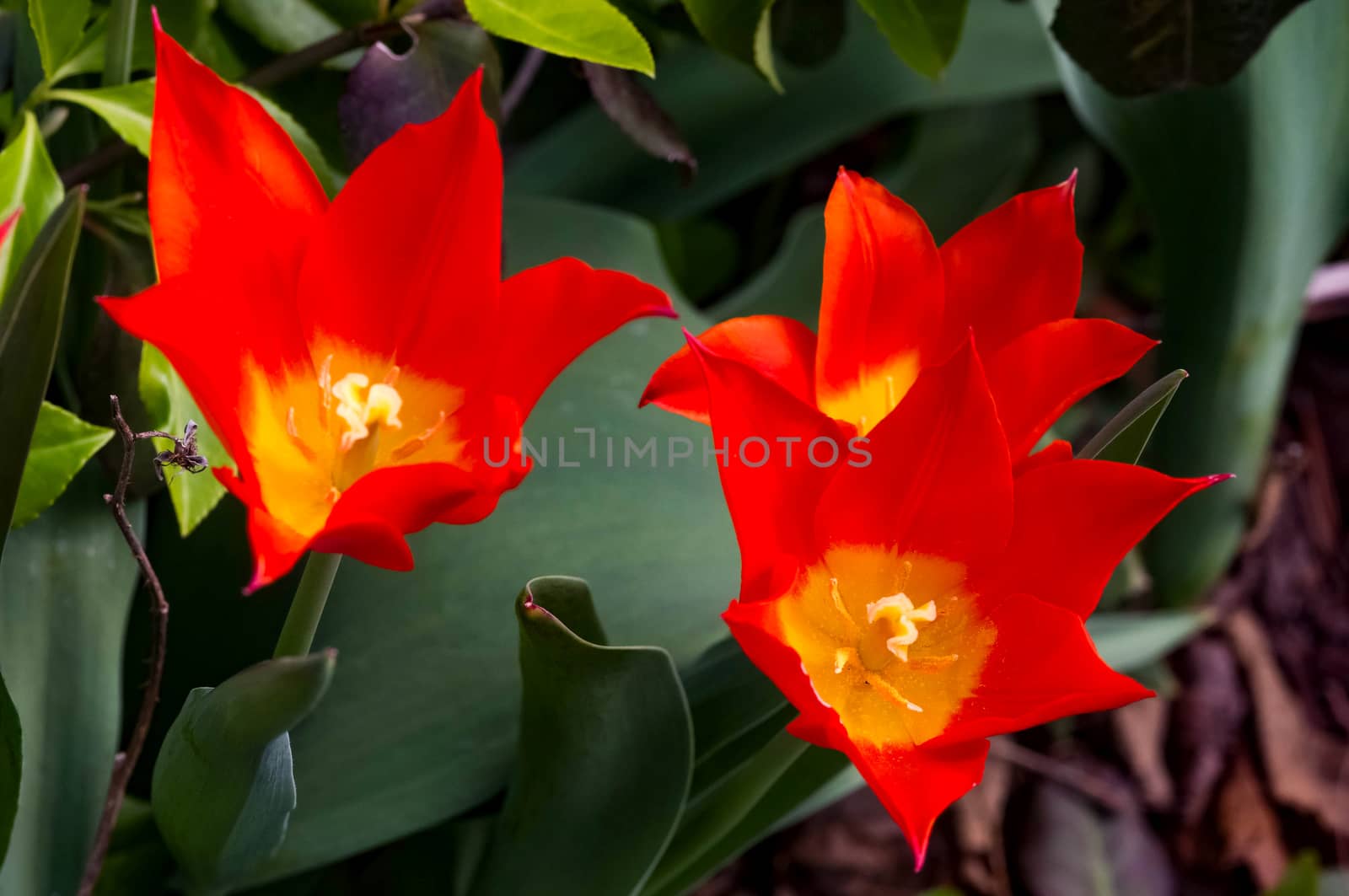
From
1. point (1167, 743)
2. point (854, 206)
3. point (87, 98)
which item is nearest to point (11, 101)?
point (87, 98)

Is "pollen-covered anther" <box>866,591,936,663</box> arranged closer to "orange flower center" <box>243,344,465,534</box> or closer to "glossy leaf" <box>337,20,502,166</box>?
"orange flower center" <box>243,344,465,534</box>

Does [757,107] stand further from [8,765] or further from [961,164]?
[8,765]

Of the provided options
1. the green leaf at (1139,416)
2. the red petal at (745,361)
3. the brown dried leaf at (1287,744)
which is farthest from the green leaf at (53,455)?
the brown dried leaf at (1287,744)

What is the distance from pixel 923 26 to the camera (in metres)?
0.52

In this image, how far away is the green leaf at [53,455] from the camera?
395 millimetres

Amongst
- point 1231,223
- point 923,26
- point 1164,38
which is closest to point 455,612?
point 923,26

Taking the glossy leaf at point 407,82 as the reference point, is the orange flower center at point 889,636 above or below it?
below

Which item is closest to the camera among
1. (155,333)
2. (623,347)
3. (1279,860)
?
(155,333)

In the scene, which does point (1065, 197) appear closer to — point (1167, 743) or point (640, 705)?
point (640, 705)

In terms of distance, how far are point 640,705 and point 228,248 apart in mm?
189

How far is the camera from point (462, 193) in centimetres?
32

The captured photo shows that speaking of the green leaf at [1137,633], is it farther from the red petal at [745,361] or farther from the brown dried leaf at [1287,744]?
the red petal at [745,361]

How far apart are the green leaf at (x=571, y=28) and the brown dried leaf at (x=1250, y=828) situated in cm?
87

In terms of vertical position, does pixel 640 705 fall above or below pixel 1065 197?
below
